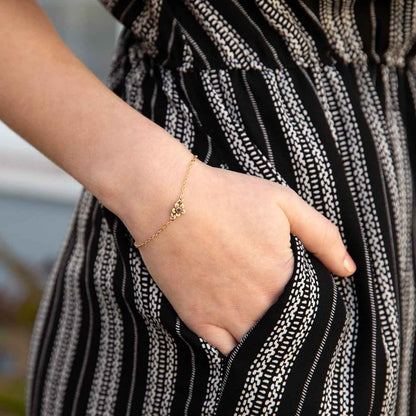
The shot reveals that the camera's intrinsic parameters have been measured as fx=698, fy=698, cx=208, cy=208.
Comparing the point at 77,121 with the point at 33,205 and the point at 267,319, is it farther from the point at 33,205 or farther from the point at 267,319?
the point at 33,205

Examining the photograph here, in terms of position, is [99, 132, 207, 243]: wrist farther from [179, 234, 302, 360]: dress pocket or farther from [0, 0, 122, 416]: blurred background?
[0, 0, 122, 416]: blurred background

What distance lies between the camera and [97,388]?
0.95 m

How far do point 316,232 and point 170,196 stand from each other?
174 millimetres

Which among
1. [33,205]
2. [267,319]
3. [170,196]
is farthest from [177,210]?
[33,205]

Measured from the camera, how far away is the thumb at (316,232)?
0.79 metres

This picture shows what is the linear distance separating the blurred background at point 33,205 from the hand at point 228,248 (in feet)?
6.36

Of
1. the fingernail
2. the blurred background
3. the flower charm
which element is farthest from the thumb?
the blurred background

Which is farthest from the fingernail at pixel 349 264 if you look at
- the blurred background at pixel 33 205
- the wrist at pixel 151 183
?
the blurred background at pixel 33 205

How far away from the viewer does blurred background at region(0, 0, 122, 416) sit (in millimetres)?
2652

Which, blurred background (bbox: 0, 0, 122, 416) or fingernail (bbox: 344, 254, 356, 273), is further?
blurred background (bbox: 0, 0, 122, 416)

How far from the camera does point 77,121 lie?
83cm

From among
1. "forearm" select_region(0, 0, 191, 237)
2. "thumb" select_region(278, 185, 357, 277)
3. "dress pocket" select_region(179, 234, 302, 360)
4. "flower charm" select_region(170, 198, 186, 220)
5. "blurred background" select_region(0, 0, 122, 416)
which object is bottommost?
"blurred background" select_region(0, 0, 122, 416)

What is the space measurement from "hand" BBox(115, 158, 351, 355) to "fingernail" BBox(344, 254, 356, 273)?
0.03m

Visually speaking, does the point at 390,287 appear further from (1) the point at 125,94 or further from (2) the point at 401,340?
(1) the point at 125,94
